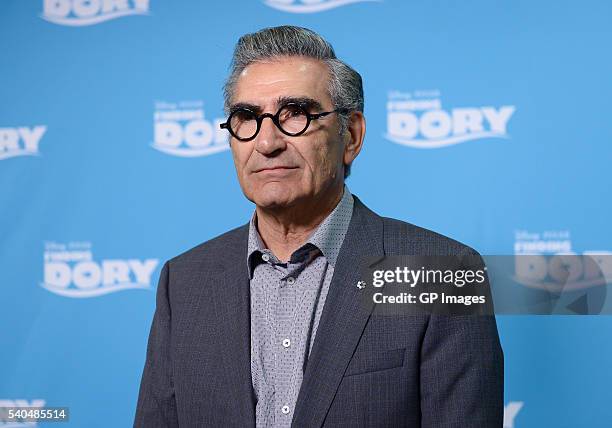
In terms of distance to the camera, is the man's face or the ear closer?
the man's face

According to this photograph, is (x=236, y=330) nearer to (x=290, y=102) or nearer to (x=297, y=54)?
(x=290, y=102)

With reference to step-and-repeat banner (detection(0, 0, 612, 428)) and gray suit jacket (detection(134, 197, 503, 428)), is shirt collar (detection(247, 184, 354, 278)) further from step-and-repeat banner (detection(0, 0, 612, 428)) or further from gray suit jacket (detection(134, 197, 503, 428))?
step-and-repeat banner (detection(0, 0, 612, 428))

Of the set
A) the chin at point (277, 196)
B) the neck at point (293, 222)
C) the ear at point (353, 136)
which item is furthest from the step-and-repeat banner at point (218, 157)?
the chin at point (277, 196)

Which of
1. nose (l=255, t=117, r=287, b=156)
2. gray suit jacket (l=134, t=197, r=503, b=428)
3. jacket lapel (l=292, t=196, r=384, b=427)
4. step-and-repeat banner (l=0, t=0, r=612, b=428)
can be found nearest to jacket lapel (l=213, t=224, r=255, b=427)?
gray suit jacket (l=134, t=197, r=503, b=428)

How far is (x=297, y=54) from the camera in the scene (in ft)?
5.07

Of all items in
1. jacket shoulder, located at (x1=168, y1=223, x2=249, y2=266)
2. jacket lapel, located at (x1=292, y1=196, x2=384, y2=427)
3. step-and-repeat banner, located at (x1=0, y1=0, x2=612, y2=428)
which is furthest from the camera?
step-and-repeat banner, located at (x1=0, y1=0, x2=612, y2=428)

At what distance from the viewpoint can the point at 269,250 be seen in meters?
1.56

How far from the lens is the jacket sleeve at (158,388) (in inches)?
60.9

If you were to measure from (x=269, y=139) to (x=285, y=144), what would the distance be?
39 millimetres

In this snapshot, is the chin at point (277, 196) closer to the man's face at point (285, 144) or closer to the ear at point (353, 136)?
the man's face at point (285, 144)

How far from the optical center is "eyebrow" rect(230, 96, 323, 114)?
150 centimetres

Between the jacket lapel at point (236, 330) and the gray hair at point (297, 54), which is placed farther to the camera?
→ the gray hair at point (297, 54)

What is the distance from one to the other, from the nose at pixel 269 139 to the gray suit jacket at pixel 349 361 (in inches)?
9.2

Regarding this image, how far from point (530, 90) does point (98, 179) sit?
146 centimetres
